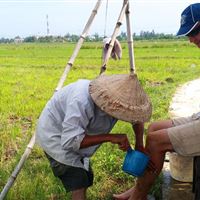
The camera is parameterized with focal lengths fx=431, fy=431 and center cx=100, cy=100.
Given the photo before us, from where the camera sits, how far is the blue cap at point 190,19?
3047mm

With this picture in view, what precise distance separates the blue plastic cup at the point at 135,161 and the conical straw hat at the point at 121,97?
28 cm

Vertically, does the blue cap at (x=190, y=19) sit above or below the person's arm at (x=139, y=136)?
above

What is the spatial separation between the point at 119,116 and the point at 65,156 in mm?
558

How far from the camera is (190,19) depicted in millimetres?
3066

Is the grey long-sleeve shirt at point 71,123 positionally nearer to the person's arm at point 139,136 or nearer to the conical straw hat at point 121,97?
the conical straw hat at point 121,97

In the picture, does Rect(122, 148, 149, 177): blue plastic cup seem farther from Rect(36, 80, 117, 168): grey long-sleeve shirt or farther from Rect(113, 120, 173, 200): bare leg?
Rect(36, 80, 117, 168): grey long-sleeve shirt

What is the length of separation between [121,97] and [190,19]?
816 millimetres

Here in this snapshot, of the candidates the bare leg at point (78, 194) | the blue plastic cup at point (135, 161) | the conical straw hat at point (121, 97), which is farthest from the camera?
the bare leg at point (78, 194)

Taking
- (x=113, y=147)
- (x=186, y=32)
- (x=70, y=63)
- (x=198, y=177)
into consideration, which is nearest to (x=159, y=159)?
(x=198, y=177)

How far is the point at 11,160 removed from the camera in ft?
15.1

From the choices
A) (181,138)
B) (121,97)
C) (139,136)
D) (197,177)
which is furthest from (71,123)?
(197,177)

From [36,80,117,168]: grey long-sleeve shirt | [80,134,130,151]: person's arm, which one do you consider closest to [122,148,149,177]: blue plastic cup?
[80,134,130,151]: person's arm

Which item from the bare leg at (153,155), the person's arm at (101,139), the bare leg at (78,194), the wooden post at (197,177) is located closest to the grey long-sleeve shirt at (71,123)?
the person's arm at (101,139)

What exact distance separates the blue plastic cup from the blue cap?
0.91 metres
